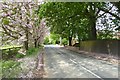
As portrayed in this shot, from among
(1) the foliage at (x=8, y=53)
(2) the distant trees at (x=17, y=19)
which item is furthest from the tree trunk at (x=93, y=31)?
(1) the foliage at (x=8, y=53)

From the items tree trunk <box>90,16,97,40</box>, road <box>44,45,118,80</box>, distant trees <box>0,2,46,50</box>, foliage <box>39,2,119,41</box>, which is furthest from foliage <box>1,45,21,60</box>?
tree trunk <box>90,16,97,40</box>

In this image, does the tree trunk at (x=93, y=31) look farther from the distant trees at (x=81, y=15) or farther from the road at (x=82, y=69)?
the road at (x=82, y=69)

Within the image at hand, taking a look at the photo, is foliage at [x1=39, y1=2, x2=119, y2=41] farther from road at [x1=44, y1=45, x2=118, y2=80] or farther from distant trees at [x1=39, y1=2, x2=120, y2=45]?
road at [x1=44, y1=45, x2=118, y2=80]

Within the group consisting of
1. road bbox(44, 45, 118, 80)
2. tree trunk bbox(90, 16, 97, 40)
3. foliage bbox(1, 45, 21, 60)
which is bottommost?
road bbox(44, 45, 118, 80)

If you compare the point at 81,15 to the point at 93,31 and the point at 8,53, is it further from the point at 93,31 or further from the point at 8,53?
the point at 8,53

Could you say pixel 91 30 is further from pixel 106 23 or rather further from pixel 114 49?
pixel 114 49

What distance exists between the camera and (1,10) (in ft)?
57.5

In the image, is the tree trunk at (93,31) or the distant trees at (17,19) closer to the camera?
the distant trees at (17,19)

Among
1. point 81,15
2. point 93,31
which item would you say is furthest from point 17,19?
point 93,31

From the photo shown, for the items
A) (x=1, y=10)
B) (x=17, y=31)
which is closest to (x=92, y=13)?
(x=17, y=31)

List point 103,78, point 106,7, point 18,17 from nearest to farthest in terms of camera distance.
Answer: point 103,78 < point 18,17 < point 106,7

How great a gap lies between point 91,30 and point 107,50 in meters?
6.96

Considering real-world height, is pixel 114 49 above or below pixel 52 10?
below

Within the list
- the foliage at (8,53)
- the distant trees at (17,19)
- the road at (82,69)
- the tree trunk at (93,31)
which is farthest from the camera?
the tree trunk at (93,31)
